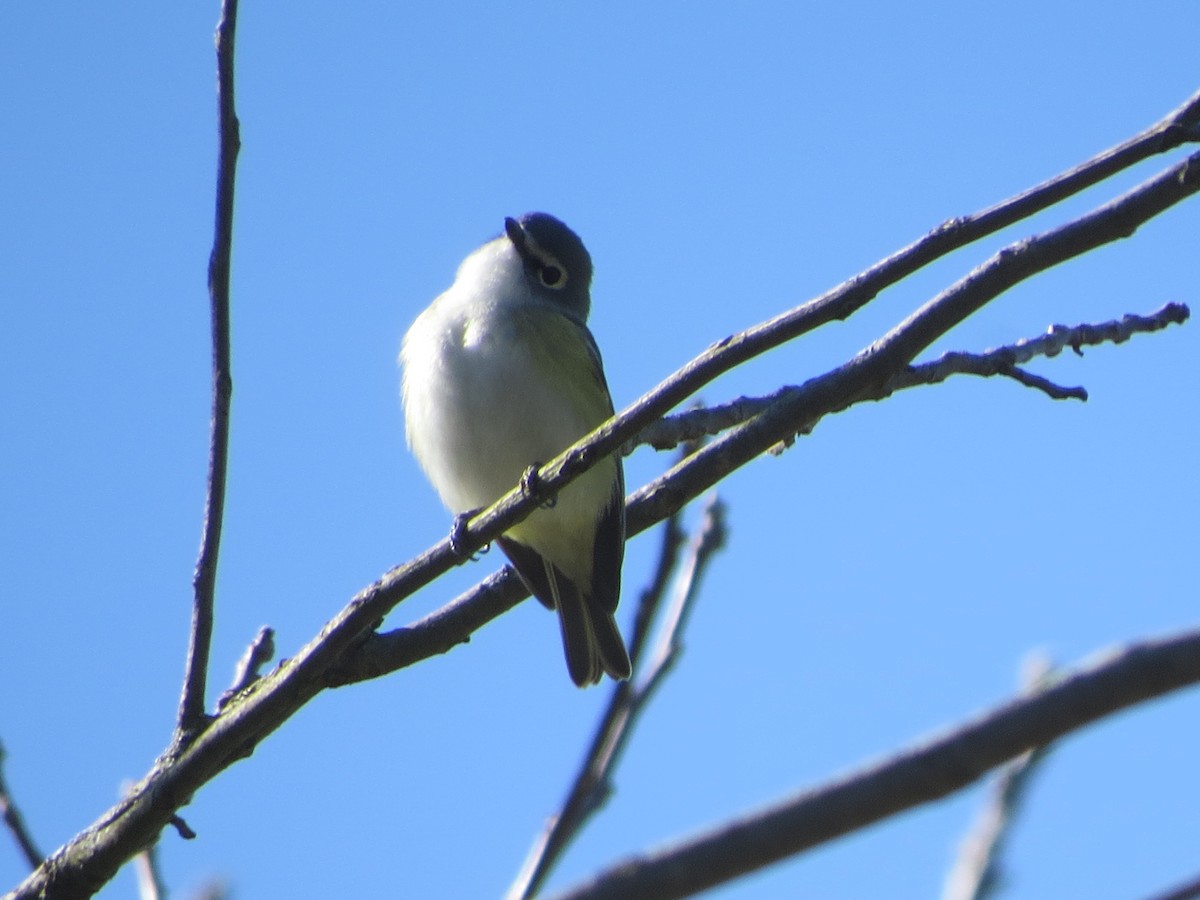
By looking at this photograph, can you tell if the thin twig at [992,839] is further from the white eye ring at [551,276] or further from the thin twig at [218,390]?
the white eye ring at [551,276]

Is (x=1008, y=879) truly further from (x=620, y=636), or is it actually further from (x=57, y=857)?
(x=620, y=636)

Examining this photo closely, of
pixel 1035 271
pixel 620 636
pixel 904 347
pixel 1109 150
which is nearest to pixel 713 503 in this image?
pixel 904 347

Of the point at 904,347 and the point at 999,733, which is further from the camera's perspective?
the point at 904,347

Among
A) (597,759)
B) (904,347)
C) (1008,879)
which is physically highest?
(904,347)

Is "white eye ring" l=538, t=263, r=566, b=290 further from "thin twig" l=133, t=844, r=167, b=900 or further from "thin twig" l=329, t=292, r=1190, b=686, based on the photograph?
"thin twig" l=133, t=844, r=167, b=900

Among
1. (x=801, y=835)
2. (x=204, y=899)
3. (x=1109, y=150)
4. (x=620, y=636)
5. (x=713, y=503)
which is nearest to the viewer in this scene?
(x=801, y=835)

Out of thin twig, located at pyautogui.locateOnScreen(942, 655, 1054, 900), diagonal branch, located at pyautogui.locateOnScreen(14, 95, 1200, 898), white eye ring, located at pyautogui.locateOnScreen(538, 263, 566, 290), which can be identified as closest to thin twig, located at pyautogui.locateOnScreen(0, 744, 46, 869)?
diagonal branch, located at pyautogui.locateOnScreen(14, 95, 1200, 898)
